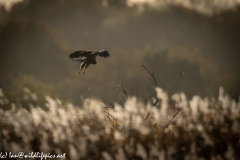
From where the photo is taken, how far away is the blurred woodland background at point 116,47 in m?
21.0

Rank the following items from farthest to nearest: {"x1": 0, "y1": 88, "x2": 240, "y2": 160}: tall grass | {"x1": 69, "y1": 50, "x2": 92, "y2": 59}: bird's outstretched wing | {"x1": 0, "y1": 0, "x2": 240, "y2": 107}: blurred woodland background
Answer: {"x1": 0, "y1": 0, "x2": 240, "y2": 107}: blurred woodland background < {"x1": 0, "y1": 88, "x2": 240, "y2": 160}: tall grass < {"x1": 69, "y1": 50, "x2": 92, "y2": 59}: bird's outstretched wing

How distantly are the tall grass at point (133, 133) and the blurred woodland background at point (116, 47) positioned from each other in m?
11.9

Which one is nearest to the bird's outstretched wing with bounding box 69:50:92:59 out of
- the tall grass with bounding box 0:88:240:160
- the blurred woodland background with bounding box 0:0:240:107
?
the tall grass with bounding box 0:88:240:160

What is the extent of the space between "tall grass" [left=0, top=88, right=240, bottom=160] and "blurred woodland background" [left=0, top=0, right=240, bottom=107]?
11.9 meters

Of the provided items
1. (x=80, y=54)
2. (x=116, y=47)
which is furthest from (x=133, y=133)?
(x=116, y=47)

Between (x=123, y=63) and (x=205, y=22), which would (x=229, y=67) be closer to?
(x=205, y=22)

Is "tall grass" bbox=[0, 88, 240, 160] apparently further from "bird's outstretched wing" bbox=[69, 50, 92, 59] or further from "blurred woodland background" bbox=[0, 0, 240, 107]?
"blurred woodland background" bbox=[0, 0, 240, 107]

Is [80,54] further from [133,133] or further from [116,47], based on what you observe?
[116,47]

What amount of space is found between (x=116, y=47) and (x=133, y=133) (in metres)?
26.1

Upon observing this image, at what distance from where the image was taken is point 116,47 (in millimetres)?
29641

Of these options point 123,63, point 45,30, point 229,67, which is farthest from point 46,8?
point 229,67

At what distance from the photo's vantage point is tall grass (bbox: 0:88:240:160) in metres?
3.24

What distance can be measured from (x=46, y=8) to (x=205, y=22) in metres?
14.9

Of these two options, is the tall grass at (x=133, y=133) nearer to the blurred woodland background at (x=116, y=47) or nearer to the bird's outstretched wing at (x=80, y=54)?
the bird's outstretched wing at (x=80, y=54)
